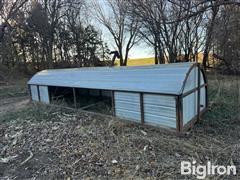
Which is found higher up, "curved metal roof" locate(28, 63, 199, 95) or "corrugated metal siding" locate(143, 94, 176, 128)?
"curved metal roof" locate(28, 63, 199, 95)

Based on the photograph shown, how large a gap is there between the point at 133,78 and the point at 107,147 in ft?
6.40

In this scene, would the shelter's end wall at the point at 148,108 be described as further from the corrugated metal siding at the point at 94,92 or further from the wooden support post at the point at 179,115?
the corrugated metal siding at the point at 94,92

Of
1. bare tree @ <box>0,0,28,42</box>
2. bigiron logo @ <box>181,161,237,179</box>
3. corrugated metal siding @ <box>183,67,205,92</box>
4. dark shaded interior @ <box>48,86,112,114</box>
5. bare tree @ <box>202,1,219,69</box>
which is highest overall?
bare tree @ <box>0,0,28,42</box>

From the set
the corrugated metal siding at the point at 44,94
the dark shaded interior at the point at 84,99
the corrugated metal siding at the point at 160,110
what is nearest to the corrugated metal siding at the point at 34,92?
the corrugated metal siding at the point at 44,94

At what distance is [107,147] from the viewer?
3.77 metres

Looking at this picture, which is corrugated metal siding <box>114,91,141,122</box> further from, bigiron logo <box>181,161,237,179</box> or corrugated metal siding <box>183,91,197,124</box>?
bigiron logo <box>181,161,237,179</box>

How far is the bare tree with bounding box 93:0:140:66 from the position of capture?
55.3 ft

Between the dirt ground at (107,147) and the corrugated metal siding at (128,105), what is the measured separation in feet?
0.69

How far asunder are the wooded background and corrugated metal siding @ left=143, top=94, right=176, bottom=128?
7.02 meters

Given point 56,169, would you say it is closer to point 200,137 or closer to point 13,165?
point 13,165

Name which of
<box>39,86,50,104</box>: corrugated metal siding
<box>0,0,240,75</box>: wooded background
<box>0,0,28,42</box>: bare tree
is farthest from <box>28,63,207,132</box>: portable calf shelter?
<box>0,0,28,42</box>: bare tree

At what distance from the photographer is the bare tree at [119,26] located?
16.8m

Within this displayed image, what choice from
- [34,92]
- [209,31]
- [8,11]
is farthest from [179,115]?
[8,11]

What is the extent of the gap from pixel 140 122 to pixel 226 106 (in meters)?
2.89
